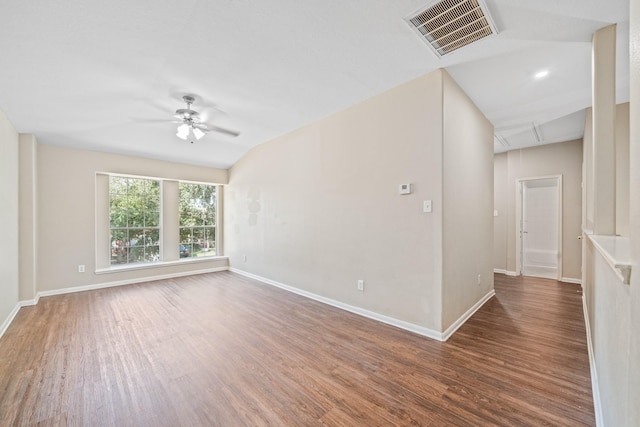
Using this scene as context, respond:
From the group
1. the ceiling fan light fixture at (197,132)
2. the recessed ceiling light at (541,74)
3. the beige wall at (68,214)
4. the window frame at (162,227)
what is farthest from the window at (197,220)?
the recessed ceiling light at (541,74)

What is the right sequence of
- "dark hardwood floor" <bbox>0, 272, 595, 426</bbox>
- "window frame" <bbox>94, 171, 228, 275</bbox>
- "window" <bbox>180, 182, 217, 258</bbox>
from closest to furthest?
1. "dark hardwood floor" <bbox>0, 272, 595, 426</bbox>
2. "window frame" <bbox>94, 171, 228, 275</bbox>
3. "window" <bbox>180, 182, 217, 258</bbox>

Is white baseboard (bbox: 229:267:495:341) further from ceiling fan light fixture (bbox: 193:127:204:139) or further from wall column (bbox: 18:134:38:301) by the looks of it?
wall column (bbox: 18:134:38:301)

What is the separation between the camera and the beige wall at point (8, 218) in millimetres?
3049

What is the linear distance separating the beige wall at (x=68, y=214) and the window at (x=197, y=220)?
122 centimetres

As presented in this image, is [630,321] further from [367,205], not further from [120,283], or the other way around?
[120,283]

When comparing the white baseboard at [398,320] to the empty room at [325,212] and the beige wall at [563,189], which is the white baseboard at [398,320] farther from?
the beige wall at [563,189]

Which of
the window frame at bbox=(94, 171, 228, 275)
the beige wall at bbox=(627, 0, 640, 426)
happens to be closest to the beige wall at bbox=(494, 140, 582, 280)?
the beige wall at bbox=(627, 0, 640, 426)

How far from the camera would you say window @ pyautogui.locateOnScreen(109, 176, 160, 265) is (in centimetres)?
508

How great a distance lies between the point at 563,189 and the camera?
511 cm

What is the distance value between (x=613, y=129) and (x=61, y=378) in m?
4.82

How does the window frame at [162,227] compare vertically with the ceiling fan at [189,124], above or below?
below

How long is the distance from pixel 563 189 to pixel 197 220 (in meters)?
7.57

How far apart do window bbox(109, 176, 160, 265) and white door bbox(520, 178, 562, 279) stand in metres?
7.59

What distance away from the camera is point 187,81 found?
292cm
